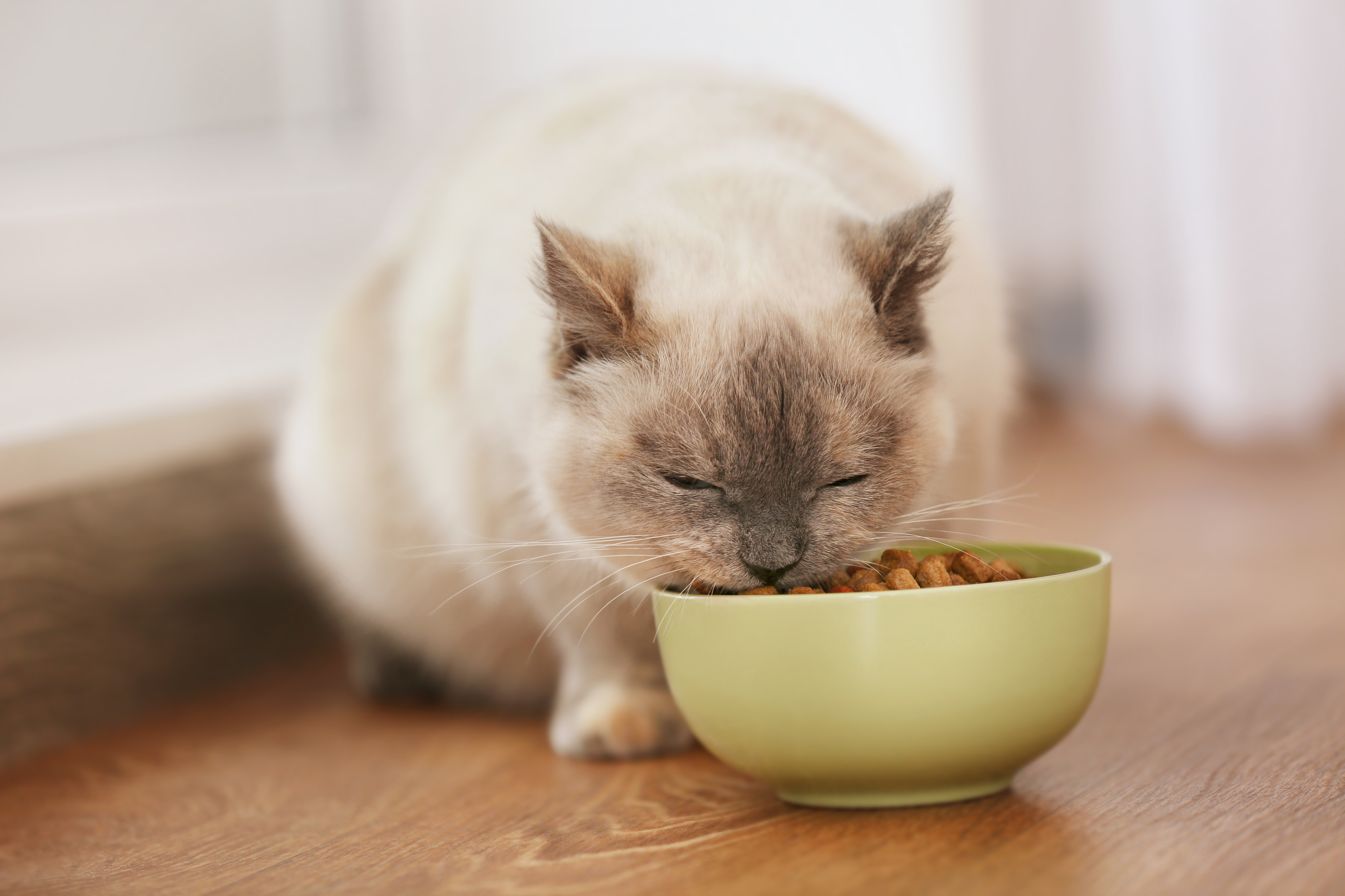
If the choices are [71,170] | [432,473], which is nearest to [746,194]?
[432,473]

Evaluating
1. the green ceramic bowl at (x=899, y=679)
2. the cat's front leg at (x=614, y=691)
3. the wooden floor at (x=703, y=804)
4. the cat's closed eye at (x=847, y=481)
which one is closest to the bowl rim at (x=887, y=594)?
the green ceramic bowl at (x=899, y=679)

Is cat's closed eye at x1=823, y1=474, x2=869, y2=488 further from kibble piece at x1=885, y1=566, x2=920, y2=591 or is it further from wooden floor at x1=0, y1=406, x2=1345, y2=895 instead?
wooden floor at x1=0, y1=406, x2=1345, y2=895

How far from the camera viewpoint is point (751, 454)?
1268mm

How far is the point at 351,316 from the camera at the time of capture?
6.54 ft

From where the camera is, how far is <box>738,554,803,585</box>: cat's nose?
1.28m

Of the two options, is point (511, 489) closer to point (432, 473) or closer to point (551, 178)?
point (432, 473)

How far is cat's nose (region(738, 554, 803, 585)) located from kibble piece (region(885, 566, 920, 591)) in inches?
3.3

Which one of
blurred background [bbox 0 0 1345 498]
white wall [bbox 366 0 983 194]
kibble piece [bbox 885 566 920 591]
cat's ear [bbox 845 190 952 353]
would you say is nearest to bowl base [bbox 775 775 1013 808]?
kibble piece [bbox 885 566 920 591]

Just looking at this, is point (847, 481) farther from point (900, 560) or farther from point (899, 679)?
point (899, 679)

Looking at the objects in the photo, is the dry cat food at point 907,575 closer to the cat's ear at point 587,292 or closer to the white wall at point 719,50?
the cat's ear at point 587,292

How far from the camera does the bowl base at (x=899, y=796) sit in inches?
50.1

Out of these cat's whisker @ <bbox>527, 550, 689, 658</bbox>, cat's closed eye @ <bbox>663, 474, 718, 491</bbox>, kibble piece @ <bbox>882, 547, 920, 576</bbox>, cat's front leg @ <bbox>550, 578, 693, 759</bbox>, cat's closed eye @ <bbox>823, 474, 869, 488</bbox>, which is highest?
cat's closed eye @ <bbox>663, 474, 718, 491</bbox>

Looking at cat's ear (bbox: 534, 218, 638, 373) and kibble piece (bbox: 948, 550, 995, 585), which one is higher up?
cat's ear (bbox: 534, 218, 638, 373)

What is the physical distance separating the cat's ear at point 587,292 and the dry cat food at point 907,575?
0.27 metres
